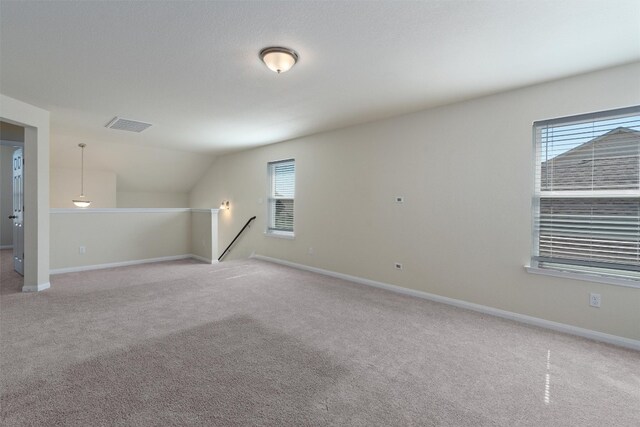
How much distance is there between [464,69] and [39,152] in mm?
5046

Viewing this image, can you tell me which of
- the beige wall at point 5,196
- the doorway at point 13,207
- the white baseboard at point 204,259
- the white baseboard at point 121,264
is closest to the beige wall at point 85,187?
the doorway at point 13,207

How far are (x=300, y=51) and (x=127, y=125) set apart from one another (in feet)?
12.0

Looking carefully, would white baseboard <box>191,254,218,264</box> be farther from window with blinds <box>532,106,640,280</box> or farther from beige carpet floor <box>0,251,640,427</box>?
window with blinds <box>532,106,640,280</box>

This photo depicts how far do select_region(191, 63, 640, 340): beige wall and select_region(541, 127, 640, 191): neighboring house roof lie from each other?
256mm

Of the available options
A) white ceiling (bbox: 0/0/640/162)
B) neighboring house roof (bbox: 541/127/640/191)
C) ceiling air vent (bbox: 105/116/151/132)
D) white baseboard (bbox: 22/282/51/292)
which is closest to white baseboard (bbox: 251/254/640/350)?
neighboring house roof (bbox: 541/127/640/191)

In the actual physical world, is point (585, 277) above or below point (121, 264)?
above

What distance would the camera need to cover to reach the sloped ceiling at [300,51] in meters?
1.94

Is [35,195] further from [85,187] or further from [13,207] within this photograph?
[85,187]

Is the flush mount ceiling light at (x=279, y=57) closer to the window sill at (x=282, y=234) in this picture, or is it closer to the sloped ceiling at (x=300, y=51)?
the sloped ceiling at (x=300, y=51)

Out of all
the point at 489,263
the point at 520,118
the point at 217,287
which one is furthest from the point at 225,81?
the point at 489,263

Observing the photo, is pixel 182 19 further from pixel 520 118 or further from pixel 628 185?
pixel 628 185

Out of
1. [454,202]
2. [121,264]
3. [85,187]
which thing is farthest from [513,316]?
[85,187]

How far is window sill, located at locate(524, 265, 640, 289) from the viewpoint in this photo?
102 inches

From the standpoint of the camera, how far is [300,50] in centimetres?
242
